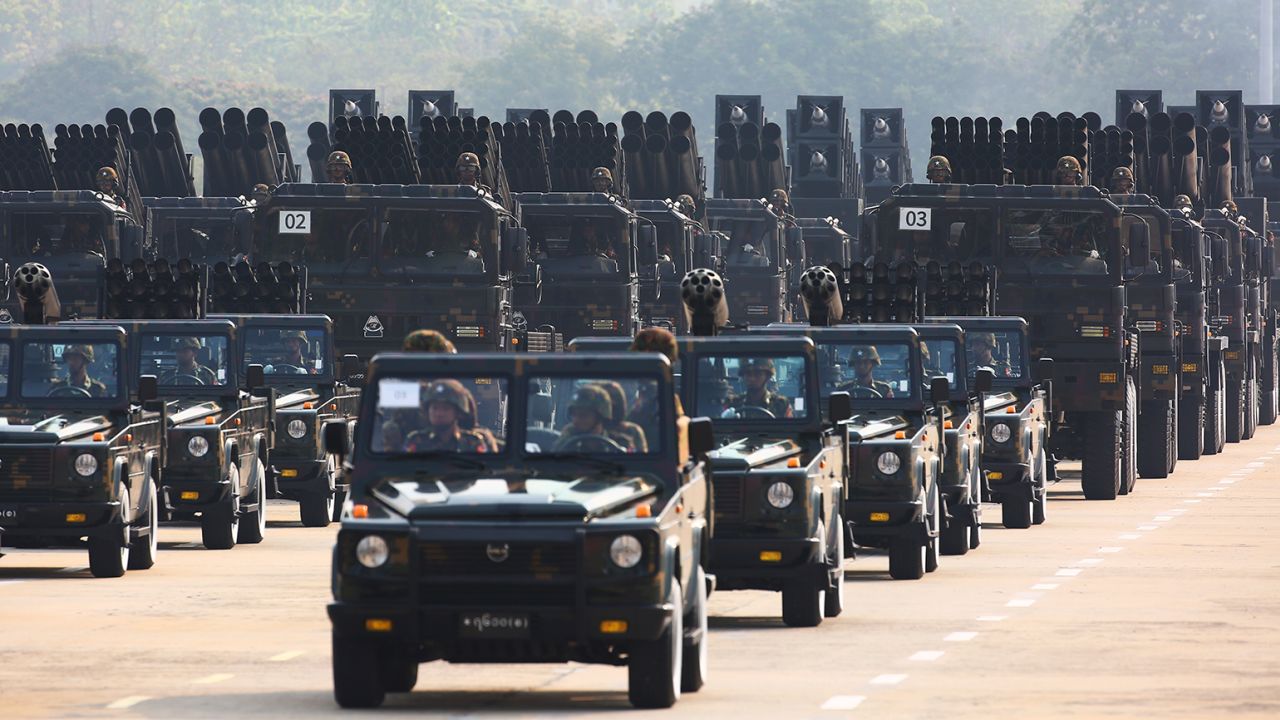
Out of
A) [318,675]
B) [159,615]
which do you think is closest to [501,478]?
[318,675]

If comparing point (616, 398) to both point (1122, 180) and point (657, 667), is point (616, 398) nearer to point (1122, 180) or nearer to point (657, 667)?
point (657, 667)

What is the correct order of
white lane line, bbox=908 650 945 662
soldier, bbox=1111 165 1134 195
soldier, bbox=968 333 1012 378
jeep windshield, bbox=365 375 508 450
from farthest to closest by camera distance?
1. soldier, bbox=1111 165 1134 195
2. soldier, bbox=968 333 1012 378
3. white lane line, bbox=908 650 945 662
4. jeep windshield, bbox=365 375 508 450

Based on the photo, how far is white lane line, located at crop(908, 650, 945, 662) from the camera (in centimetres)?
1622

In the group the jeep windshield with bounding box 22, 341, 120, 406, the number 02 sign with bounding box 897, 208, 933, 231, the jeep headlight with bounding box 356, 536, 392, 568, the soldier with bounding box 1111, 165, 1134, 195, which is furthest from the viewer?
the soldier with bounding box 1111, 165, 1134, 195

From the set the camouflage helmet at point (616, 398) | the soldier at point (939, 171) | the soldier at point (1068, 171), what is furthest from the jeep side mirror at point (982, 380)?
the camouflage helmet at point (616, 398)

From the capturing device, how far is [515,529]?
13.2m

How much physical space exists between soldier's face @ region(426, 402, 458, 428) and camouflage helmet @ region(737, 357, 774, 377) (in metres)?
4.57

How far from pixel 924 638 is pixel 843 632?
1.93ft

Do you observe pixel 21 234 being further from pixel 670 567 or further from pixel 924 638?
pixel 670 567

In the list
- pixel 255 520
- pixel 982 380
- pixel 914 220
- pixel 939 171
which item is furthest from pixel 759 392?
pixel 939 171

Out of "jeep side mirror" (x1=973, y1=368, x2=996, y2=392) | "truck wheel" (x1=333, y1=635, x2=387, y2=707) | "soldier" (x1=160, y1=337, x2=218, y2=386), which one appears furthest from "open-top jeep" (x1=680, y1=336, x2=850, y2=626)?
"soldier" (x1=160, y1=337, x2=218, y2=386)

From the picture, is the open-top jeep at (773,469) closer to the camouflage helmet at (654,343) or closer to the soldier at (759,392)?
the soldier at (759,392)

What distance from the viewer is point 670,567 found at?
1351cm

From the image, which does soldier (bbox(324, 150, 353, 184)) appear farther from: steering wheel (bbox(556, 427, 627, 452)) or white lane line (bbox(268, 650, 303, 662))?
steering wheel (bbox(556, 427, 627, 452))
